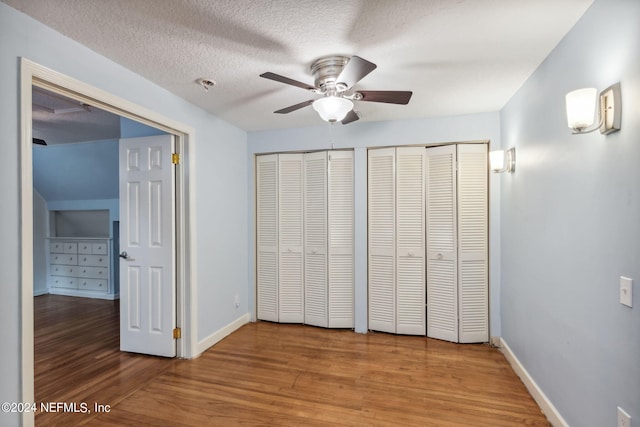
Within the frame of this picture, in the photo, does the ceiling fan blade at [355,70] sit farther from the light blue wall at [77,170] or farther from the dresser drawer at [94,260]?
the dresser drawer at [94,260]

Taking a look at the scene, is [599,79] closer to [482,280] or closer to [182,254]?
[482,280]

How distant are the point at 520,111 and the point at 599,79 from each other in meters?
1.10

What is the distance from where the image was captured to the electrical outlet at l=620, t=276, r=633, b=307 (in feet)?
4.21

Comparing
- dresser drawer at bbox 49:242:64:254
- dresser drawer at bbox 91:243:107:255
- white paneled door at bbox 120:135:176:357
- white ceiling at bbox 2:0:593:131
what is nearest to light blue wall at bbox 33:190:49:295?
dresser drawer at bbox 49:242:64:254

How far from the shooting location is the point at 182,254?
9.45ft

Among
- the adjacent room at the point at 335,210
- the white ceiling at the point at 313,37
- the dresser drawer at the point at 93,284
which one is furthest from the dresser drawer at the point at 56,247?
the white ceiling at the point at 313,37

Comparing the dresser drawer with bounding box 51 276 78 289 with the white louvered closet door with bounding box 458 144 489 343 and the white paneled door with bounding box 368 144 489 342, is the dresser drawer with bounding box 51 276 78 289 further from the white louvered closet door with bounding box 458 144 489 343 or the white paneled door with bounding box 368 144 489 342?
the white louvered closet door with bounding box 458 144 489 343

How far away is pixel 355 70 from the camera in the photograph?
5.61 feet

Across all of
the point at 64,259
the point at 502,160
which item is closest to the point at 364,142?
the point at 502,160

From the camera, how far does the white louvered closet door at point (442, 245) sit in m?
3.23

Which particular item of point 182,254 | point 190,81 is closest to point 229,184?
point 182,254

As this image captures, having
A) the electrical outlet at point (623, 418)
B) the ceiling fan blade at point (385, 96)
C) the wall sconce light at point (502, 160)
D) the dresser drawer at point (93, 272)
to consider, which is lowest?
the dresser drawer at point (93, 272)

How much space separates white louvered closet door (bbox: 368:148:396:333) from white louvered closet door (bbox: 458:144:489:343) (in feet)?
2.30

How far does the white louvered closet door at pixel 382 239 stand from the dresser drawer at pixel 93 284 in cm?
452
